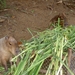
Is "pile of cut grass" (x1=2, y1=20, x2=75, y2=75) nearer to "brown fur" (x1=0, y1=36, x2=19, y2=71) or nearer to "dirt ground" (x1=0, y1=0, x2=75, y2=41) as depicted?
"brown fur" (x1=0, y1=36, x2=19, y2=71)

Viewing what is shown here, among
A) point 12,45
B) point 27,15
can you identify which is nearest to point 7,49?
point 12,45

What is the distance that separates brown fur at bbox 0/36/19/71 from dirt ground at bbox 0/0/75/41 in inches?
61.9

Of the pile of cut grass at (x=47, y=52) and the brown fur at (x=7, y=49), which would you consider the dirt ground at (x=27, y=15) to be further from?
the pile of cut grass at (x=47, y=52)

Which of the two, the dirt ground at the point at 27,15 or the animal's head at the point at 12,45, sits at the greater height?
the animal's head at the point at 12,45

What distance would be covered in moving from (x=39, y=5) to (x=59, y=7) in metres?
0.53

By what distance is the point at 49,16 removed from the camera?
678 cm

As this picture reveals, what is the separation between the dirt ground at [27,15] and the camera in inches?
237

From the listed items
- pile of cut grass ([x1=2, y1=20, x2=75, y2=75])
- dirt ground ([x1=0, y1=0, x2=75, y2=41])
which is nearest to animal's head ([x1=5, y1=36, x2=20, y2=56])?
pile of cut grass ([x1=2, y1=20, x2=75, y2=75])

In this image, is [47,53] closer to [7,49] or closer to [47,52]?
[47,52]

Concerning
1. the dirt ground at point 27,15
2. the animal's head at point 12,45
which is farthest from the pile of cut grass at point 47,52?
the dirt ground at point 27,15

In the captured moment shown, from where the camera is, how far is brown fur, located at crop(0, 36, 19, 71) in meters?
3.87

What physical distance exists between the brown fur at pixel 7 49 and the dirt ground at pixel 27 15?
1.57 m

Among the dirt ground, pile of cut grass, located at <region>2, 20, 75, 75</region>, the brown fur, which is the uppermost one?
pile of cut grass, located at <region>2, 20, 75, 75</region>

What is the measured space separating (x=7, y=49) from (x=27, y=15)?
2646 mm
